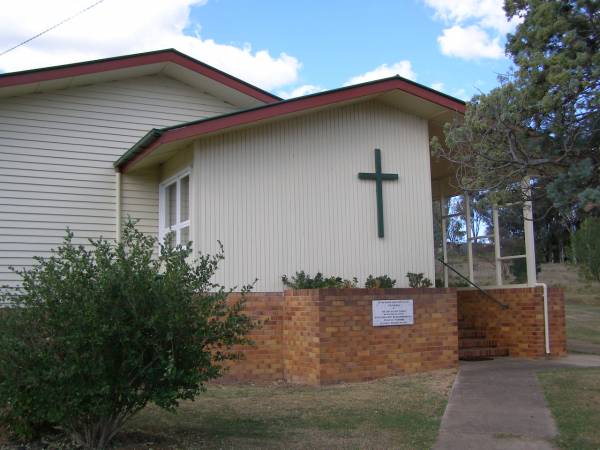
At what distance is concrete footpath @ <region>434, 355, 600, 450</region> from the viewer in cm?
615

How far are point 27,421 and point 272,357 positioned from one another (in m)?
4.57

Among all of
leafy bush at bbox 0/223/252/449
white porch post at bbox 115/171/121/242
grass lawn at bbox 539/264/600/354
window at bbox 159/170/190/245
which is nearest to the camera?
leafy bush at bbox 0/223/252/449

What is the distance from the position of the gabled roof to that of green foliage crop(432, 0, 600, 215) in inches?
130

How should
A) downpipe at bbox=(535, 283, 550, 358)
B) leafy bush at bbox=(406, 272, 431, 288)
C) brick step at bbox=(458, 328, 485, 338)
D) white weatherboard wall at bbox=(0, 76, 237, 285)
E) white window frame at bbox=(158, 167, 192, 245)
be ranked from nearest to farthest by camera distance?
white window frame at bbox=(158, 167, 192, 245), leafy bush at bbox=(406, 272, 431, 288), white weatherboard wall at bbox=(0, 76, 237, 285), downpipe at bbox=(535, 283, 550, 358), brick step at bbox=(458, 328, 485, 338)

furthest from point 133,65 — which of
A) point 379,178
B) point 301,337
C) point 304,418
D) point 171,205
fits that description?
point 304,418

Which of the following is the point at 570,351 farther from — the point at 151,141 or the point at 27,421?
the point at 27,421

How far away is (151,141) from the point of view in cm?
1024

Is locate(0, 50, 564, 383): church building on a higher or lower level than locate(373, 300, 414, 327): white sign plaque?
higher

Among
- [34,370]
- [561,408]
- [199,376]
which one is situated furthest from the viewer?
[561,408]

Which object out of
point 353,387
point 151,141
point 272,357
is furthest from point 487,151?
point 151,141

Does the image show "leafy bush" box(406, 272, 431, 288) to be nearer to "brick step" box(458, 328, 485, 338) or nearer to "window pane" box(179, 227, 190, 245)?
"brick step" box(458, 328, 485, 338)

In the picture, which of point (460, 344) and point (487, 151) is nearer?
point (487, 151)

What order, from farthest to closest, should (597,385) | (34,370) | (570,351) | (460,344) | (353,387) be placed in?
(570,351) → (460,344) → (353,387) → (597,385) → (34,370)

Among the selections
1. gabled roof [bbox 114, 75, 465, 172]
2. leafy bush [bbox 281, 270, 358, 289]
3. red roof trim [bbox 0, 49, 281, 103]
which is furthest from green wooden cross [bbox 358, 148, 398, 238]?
red roof trim [bbox 0, 49, 281, 103]
